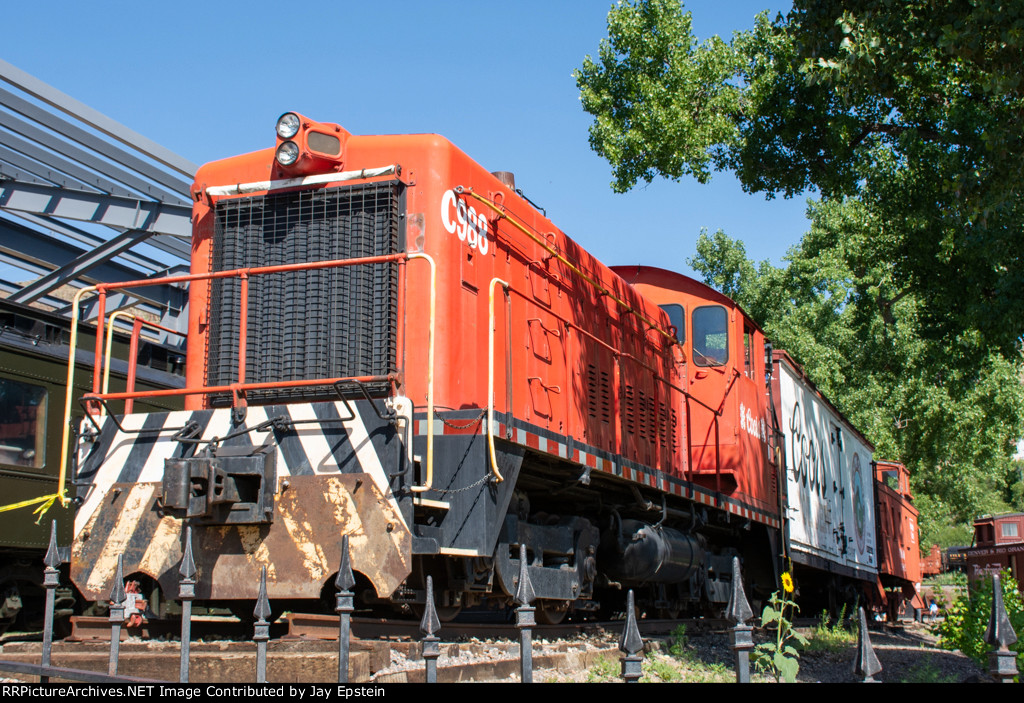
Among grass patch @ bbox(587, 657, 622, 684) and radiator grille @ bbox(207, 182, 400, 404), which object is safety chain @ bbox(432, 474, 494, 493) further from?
grass patch @ bbox(587, 657, 622, 684)

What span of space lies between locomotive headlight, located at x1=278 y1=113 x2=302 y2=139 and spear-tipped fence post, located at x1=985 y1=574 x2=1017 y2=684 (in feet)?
16.3

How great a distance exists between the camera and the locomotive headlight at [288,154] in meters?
6.20

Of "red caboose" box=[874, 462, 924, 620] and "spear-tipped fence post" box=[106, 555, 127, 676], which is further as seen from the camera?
"red caboose" box=[874, 462, 924, 620]

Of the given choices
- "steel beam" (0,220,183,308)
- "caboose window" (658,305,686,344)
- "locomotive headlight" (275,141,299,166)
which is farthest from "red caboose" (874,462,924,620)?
"locomotive headlight" (275,141,299,166)

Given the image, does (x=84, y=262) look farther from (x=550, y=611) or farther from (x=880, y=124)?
(x=880, y=124)

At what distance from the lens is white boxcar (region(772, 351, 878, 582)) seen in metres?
12.0

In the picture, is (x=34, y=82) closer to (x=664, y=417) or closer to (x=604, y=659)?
(x=664, y=417)

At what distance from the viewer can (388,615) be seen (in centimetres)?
639

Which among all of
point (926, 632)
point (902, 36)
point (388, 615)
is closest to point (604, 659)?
point (388, 615)

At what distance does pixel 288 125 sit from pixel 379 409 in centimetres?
220

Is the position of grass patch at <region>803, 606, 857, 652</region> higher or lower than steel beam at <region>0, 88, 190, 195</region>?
lower

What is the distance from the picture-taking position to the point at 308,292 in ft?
20.1

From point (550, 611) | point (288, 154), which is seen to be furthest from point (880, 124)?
point (288, 154)

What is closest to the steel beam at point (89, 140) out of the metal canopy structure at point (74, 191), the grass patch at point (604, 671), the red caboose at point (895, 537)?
the metal canopy structure at point (74, 191)
